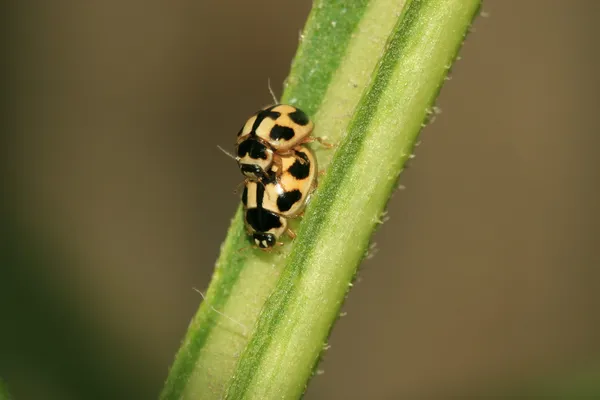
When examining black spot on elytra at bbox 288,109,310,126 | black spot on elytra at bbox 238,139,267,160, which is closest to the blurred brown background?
black spot on elytra at bbox 238,139,267,160

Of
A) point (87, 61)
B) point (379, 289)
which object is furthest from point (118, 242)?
point (379, 289)

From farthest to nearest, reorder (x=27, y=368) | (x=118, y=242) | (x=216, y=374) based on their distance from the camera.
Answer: (x=118, y=242) → (x=27, y=368) → (x=216, y=374)

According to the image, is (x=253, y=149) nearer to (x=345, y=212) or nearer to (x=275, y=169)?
(x=275, y=169)

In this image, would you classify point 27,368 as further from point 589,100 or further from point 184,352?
point 589,100

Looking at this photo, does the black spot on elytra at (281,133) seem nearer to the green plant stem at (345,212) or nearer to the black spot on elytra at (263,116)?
the black spot on elytra at (263,116)

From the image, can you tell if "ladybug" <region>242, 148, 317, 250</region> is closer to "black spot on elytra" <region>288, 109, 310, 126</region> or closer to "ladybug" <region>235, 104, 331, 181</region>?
"ladybug" <region>235, 104, 331, 181</region>

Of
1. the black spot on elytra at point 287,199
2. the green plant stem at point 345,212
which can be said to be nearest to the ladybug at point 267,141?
the black spot on elytra at point 287,199

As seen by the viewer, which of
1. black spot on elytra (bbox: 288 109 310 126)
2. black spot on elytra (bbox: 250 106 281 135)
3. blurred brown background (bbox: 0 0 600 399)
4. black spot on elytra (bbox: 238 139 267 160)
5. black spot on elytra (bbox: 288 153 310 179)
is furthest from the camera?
blurred brown background (bbox: 0 0 600 399)
